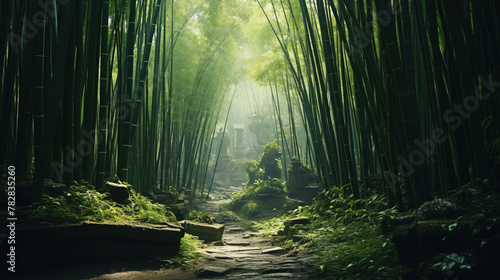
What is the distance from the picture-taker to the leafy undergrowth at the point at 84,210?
175 cm

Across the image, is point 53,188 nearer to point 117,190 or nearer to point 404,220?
point 117,190

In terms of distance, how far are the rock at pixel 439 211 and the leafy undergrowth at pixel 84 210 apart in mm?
1745

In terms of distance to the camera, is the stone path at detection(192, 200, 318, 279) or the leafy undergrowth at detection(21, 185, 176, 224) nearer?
the leafy undergrowth at detection(21, 185, 176, 224)

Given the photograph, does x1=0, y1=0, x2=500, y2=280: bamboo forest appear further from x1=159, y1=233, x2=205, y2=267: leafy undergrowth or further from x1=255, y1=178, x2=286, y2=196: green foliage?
x1=255, y1=178, x2=286, y2=196: green foliage

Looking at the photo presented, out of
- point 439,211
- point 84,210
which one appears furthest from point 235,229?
point 439,211

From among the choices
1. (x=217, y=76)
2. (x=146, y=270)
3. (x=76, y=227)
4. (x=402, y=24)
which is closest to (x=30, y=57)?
(x=76, y=227)

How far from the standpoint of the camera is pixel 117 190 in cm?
245

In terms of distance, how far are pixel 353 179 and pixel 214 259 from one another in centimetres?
155

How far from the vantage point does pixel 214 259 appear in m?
2.56

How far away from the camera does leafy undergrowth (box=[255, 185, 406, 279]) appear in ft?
5.68

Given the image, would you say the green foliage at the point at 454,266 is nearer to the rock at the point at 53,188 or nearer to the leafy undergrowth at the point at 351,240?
the leafy undergrowth at the point at 351,240

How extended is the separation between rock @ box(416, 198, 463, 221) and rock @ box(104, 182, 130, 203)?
6.55ft

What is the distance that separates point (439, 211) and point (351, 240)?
92 centimetres

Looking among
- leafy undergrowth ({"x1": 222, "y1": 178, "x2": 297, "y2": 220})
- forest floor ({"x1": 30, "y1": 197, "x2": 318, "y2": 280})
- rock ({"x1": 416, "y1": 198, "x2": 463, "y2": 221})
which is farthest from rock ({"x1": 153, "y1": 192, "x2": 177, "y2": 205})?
rock ({"x1": 416, "y1": 198, "x2": 463, "y2": 221})
